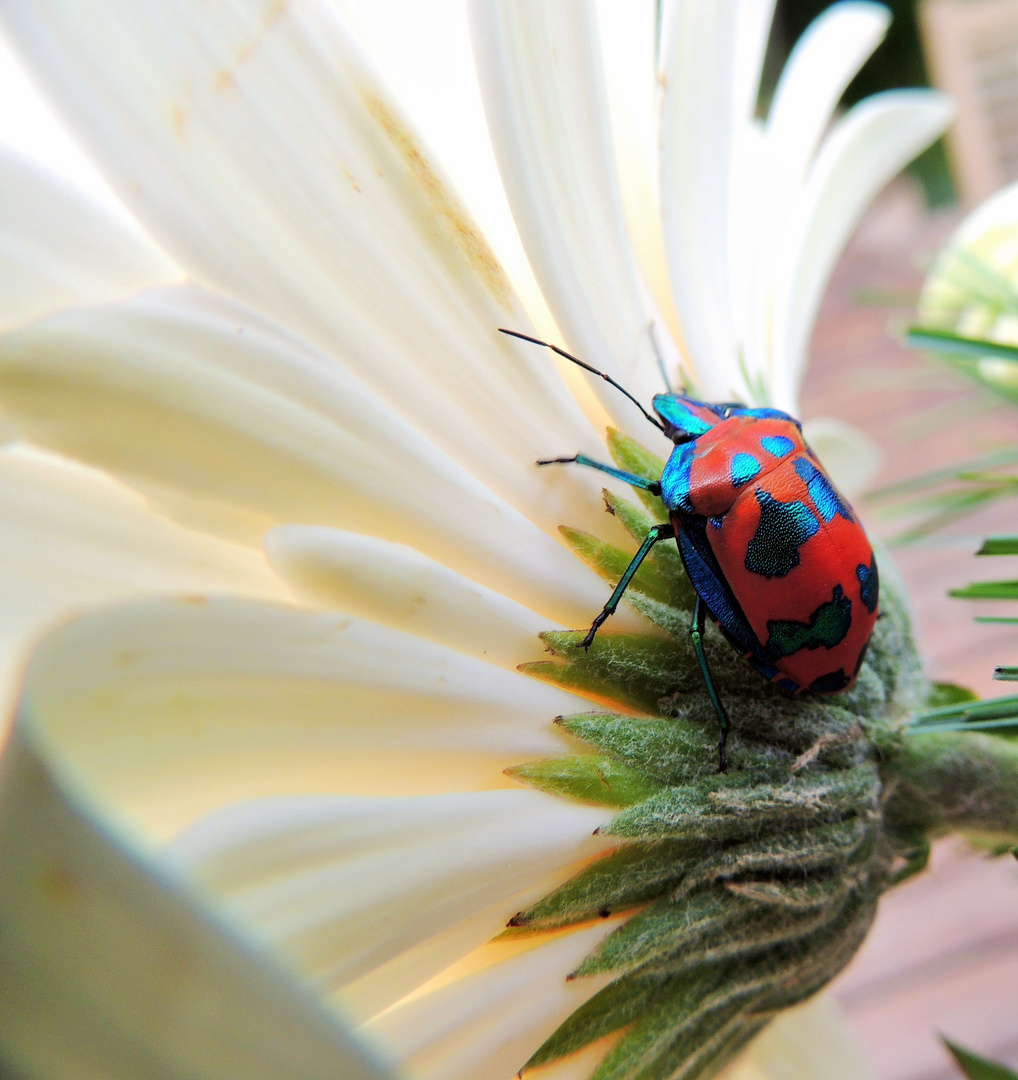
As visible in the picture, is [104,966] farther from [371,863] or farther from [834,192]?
[834,192]

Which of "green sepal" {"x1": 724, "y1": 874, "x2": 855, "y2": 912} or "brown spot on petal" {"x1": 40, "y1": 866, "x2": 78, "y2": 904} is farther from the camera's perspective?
"green sepal" {"x1": 724, "y1": 874, "x2": 855, "y2": 912}

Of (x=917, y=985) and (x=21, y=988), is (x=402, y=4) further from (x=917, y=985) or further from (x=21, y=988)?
(x=917, y=985)

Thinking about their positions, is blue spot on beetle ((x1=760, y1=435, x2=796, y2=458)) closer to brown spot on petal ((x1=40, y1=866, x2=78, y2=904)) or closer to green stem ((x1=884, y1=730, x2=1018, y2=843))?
green stem ((x1=884, y1=730, x2=1018, y2=843))

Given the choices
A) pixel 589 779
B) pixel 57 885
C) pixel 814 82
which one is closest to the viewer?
pixel 57 885

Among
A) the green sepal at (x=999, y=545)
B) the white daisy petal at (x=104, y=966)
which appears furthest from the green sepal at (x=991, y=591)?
the white daisy petal at (x=104, y=966)

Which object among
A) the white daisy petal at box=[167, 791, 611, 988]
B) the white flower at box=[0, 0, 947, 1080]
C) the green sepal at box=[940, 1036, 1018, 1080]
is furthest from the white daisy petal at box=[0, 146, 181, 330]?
the green sepal at box=[940, 1036, 1018, 1080]

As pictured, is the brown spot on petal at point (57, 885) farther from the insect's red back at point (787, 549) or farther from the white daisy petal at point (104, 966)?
the insect's red back at point (787, 549)

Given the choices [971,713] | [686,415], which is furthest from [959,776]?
[686,415]
